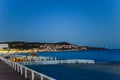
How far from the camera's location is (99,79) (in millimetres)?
32625

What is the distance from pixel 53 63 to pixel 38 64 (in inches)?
127

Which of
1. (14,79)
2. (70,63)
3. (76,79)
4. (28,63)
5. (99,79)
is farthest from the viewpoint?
(70,63)

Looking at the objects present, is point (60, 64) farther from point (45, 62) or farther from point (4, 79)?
point (4, 79)

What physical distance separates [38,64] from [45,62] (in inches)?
64.7

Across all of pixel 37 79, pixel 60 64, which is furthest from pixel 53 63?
pixel 37 79

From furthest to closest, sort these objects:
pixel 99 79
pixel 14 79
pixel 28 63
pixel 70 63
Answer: pixel 70 63 → pixel 28 63 → pixel 99 79 → pixel 14 79

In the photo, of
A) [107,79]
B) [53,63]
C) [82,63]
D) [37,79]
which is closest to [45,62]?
[53,63]

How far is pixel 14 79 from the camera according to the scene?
703 inches

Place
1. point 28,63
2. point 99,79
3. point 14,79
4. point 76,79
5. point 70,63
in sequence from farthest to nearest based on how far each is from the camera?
point 70,63 < point 28,63 < point 99,79 < point 76,79 < point 14,79

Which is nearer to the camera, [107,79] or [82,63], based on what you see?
[107,79]

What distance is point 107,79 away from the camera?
33.6 meters

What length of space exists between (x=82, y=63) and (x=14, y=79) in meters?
40.6

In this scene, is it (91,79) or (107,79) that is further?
(107,79)

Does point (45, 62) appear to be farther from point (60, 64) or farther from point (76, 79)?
point (76, 79)
